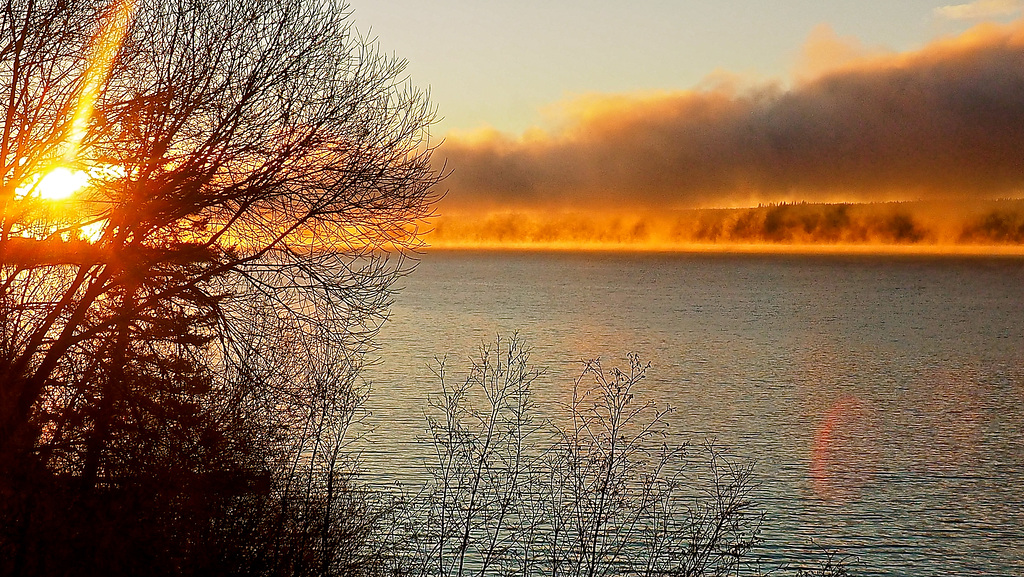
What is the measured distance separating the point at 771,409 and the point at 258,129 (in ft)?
105

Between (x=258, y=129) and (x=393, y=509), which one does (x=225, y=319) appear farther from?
(x=393, y=509)

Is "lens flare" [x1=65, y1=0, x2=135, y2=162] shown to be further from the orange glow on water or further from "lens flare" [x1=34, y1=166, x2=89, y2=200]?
the orange glow on water

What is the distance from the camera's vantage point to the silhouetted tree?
16.7 metres

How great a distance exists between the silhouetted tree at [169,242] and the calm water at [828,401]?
10.7m

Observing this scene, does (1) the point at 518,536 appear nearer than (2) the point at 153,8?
No

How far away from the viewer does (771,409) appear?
44812mm

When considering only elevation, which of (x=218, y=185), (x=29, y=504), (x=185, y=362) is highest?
(x=218, y=185)

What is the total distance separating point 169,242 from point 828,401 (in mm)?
37839

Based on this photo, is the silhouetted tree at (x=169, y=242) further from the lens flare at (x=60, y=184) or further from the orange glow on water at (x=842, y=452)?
the orange glow on water at (x=842, y=452)

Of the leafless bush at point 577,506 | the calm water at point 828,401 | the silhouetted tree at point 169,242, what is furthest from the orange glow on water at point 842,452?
the silhouetted tree at point 169,242

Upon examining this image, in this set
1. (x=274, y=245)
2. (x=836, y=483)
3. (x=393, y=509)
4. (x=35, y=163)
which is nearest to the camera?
(x=35, y=163)

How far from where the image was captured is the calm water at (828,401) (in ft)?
88.3

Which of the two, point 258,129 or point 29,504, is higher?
point 258,129

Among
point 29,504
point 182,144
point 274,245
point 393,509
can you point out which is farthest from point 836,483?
point 29,504
